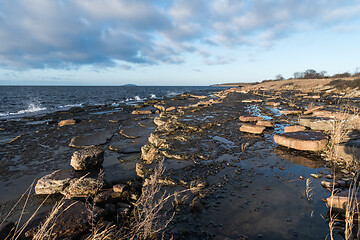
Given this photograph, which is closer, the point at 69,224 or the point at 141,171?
the point at 69,224

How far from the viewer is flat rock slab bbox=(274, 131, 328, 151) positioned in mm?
5758


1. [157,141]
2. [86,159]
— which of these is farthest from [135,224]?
[157,141]

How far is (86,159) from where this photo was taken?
591cm

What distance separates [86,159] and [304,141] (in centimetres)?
777

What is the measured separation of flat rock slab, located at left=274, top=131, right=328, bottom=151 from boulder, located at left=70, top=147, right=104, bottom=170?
6.96 m

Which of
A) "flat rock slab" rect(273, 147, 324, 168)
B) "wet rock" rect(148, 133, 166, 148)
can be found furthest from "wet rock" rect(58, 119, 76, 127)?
"flat rock slab" rect(273, 147, 324, 168)

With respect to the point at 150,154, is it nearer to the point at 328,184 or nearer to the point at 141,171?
the point at 141,171

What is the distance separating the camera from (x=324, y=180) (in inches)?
164

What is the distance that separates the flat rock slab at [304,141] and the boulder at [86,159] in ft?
22.8

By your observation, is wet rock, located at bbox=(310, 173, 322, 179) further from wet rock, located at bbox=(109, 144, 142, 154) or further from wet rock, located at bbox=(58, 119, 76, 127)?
wet rock, located at bbox=(58, 119, 76, 127)

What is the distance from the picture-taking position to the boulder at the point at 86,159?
582cm

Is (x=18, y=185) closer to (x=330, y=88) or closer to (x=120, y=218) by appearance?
(x=120, y=218)

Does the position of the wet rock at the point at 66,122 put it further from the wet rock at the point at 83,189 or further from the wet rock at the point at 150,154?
the wet rock at the point at 83,189

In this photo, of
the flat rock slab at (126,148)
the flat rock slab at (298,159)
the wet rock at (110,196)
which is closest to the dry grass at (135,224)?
the wet rock at (110,196)
